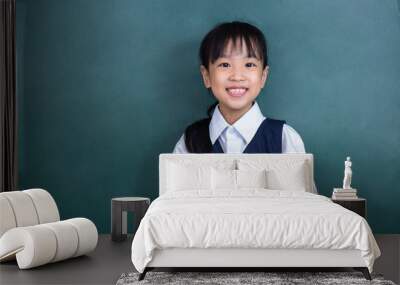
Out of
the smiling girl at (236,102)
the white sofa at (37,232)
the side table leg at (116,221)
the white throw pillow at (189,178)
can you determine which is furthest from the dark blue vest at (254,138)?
the white sofa at (37,232)

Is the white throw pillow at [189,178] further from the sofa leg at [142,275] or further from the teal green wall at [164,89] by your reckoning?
the sofa leg at [142,275]

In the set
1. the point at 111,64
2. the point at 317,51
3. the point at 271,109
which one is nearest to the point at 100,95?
the point at 111,64

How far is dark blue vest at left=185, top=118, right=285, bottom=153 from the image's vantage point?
7016 millimetres

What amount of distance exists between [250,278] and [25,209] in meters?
1.98

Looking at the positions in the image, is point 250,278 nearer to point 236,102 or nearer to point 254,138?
point 254,138

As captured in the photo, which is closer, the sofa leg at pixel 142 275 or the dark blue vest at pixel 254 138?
the sofa leg at pixel 142 275

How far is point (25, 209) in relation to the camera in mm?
5484

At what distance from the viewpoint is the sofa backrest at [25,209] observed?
5.30 m

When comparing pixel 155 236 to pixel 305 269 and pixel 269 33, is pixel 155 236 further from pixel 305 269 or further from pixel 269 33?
pixel 269 33

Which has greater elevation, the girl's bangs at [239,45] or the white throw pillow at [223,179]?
the girl's bangs at [239,45]

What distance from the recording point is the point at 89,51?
7066 millimetres

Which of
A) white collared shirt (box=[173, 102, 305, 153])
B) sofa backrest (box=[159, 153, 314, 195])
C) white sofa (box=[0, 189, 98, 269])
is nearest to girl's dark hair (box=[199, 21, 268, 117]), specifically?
white collared shirt (box=[173, 102, 305, 153])

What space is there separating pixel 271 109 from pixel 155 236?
280cm

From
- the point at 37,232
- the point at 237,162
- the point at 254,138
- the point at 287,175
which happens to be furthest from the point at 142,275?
the point at 254,138
